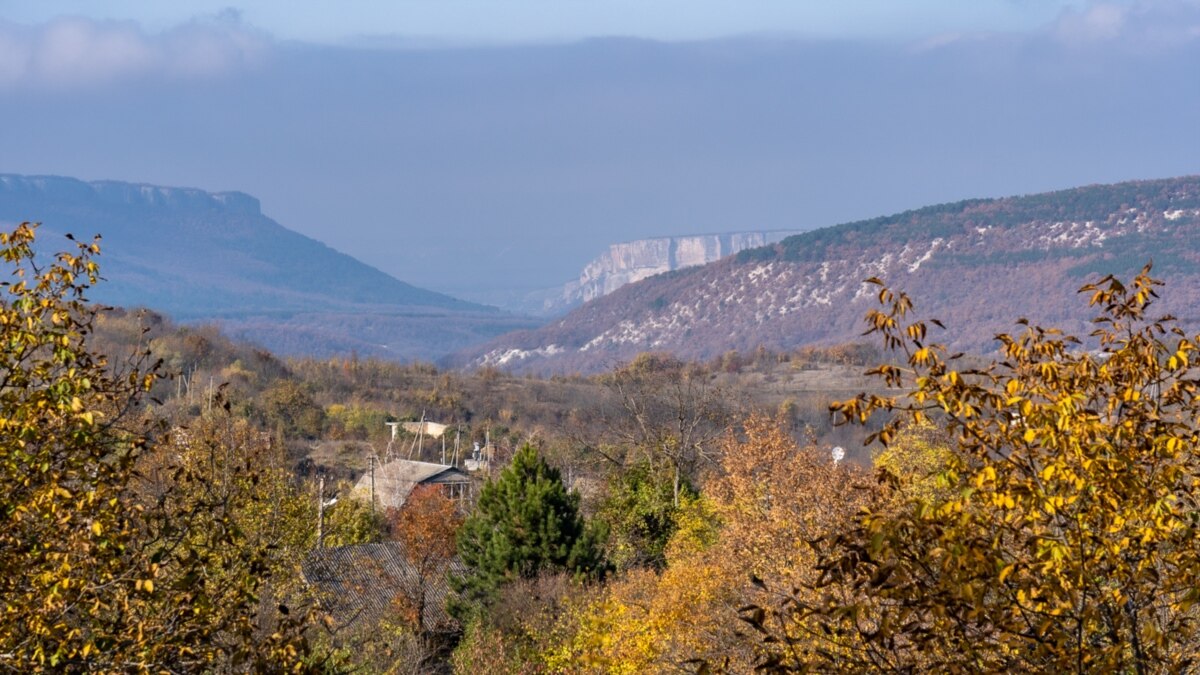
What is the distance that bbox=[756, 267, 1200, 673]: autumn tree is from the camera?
22.3ft

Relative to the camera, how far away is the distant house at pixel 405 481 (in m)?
61.2

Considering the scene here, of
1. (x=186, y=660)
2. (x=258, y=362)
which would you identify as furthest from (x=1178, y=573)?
(x=258, y=362)

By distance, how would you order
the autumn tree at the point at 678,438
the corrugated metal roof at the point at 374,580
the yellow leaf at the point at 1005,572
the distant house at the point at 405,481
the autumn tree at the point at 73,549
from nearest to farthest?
1. the yellow leaf at the point at 1005,572
2. the autumn tree at the point at 73,549
3. the corrugated metal roof at the point at 374,580
4. the autumn tree at the point at 678,438
5. the distant house at the point at 405,481

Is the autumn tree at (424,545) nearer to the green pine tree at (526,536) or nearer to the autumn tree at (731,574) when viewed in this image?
the green pine tree at (526,536)

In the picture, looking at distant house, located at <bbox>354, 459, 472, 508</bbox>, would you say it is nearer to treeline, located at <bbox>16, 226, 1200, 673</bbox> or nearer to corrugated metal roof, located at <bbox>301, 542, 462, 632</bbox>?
corrugated metal roof, located at <bbox>301, 542, 462, 632</bbox>

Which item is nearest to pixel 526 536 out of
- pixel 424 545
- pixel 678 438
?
pixel 424 545

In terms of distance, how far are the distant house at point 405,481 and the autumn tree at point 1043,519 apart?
52.0 metres

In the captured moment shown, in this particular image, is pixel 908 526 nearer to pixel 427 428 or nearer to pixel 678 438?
pixel 678 438

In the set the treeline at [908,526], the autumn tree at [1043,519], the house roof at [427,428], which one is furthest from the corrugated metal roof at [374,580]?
the house roof at [427,428]

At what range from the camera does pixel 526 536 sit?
36.1m

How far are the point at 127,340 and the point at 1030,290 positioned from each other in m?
139

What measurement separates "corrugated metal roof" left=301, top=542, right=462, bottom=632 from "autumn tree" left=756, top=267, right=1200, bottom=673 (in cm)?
3040

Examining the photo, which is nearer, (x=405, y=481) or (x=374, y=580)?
(x=374, y=580)

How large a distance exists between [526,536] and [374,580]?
21.5ft
